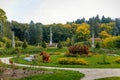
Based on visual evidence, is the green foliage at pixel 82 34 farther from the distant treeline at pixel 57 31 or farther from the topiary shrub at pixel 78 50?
the topiary shrub at pixel 78 50

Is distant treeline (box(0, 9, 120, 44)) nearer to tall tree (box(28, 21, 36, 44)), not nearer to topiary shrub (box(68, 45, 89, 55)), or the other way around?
tall tree (box(28, 21, 36, 44))

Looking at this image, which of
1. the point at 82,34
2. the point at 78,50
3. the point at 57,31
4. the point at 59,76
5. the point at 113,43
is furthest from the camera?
the point at 57,31

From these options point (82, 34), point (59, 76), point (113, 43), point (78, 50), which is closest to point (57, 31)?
point (82, 34)

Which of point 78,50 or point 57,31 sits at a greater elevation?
point 57,31

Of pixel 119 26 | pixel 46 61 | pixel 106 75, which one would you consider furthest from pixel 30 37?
pixel 106 75

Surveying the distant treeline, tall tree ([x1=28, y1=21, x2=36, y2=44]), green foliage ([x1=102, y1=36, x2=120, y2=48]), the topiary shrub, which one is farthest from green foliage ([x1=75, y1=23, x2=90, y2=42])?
the topiary shrub

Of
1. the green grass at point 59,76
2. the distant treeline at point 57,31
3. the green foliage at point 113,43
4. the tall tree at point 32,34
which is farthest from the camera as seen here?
the tall tree at point 32,34

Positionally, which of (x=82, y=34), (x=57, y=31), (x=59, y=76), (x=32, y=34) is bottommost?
(x=59, y=76)

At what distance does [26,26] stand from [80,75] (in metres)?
55.2

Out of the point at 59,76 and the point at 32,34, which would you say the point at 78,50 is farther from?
the point at 32,34

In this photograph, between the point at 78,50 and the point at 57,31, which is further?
the point at 57,31

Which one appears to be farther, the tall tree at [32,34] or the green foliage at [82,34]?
the tall tree at [32,34]

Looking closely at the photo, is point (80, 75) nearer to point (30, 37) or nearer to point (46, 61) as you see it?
point (46, 61)

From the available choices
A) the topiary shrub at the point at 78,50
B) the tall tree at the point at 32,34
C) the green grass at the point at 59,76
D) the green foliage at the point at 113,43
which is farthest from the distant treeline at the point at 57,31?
the green grass at the point at 59,76
